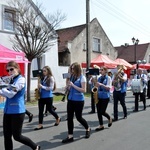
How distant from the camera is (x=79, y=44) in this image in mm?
26000

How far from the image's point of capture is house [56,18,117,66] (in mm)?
24938

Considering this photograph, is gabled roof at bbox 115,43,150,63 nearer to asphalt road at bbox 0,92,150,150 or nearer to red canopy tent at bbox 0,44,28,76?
red canopy tent at bbox 0,44,28,76

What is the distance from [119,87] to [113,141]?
116 inches

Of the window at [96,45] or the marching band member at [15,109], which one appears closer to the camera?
the marching band member at [15,109]

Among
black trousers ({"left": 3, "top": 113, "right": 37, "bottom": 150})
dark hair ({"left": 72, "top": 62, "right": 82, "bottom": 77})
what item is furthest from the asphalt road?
dark hair ({"left": 72, "top": 62, "right": 82, "bottom": 77})

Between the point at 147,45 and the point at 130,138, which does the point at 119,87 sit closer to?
the point at 130,138


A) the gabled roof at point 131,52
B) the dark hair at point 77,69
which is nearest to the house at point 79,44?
the gabled roof at point 131,52

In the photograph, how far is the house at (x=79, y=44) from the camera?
982 inches

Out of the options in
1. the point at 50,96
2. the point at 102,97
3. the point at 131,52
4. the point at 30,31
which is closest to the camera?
the point at 102,97

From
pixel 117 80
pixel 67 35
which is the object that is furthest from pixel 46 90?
pixel 67 35

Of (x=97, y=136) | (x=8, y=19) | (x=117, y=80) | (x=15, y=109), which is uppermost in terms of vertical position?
(x=8, y=19)

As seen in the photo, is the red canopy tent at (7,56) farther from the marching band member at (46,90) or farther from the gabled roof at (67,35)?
the gabled roof at (67,35)

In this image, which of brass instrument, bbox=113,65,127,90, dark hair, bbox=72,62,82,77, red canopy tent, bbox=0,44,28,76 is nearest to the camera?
dark hair, bbox=72,62,82,77

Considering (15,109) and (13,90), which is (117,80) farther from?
(13,90)
